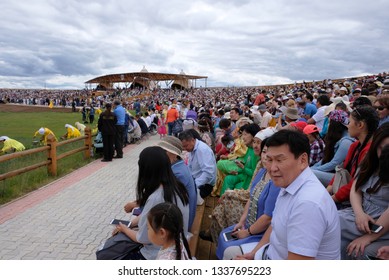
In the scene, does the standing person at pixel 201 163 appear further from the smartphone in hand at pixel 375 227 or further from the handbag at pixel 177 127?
the handbag at pixel 177 127

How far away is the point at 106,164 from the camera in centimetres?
1023

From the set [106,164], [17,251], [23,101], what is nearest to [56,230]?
[17,251]

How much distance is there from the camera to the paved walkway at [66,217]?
14.5 feet

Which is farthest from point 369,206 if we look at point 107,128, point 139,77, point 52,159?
point 139,77

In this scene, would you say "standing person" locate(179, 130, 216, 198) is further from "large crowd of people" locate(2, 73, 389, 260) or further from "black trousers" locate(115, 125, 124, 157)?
"black trousers" locate(115, 125, 124, 157)

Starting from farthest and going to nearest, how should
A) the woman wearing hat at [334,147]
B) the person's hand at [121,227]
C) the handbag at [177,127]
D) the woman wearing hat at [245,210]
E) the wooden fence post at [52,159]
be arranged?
1. the handbag at [177,127]
2. the wooden fence post at [52,159]
3. the woman wearing hat at [334,147]
4. the person's hand at [121,227]
5. the woman wearing hat at [245,210]

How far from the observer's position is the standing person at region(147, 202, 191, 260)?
235 cm

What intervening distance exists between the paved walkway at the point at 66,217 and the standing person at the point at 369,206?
299cm

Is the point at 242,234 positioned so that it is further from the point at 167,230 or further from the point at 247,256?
the point at 167,230

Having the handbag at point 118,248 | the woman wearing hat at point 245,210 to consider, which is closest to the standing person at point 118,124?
the woman wearing hat at point 245,210

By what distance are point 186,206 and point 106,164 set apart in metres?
7.67

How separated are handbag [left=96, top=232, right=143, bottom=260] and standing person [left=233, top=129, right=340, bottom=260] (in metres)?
1.28

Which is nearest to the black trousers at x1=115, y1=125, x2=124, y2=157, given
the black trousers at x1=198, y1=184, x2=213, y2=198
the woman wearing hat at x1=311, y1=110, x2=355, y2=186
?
the black trousers at x1=198, y1=184, x2=213, y2=198
